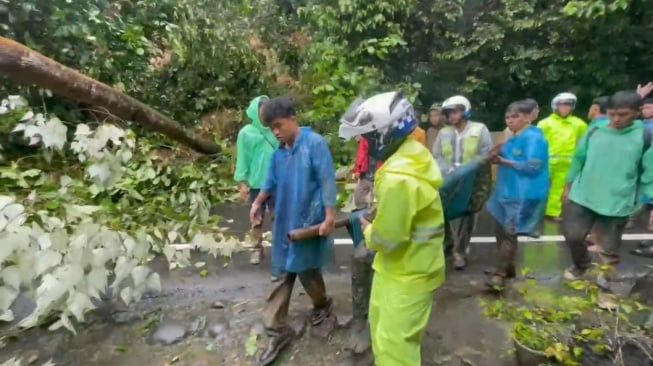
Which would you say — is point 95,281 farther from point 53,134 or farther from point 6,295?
point 53,134

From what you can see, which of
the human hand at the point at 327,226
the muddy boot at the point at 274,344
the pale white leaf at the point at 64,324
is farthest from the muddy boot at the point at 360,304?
the pale white leaf at the point at 64,324

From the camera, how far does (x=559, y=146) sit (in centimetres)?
609

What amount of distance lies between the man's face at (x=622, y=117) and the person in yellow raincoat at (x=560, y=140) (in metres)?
2.25

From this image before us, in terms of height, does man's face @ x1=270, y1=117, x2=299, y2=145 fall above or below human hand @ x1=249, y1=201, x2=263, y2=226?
above

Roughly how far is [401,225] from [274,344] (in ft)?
5.18

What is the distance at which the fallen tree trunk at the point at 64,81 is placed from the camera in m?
3.23

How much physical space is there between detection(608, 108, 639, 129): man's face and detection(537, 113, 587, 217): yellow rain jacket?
88.8 inches

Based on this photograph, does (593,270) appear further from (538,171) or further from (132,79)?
(132,79)

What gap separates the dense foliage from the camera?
5770 mm

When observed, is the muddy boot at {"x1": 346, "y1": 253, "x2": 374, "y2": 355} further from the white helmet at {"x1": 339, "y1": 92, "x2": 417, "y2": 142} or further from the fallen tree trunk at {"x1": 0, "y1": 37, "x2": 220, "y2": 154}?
the fallen tree trunk at {"x1": 0, "y1": 37, "x2": 220, "y2": 154}

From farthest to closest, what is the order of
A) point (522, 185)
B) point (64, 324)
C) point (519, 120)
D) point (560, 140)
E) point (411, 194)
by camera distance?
1. point (560, 140)
2. point (519, 120)
3. point (522, 185)
4. point (64, 324)
5. point (411, 194)

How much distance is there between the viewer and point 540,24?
9219 millimetres

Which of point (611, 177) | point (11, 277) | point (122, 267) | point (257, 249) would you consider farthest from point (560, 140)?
point (11, 277)

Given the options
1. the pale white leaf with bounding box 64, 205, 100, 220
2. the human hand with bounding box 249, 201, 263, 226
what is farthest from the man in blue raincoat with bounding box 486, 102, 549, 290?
the pale white leaf with bounding box 64, 205, 100, 220
